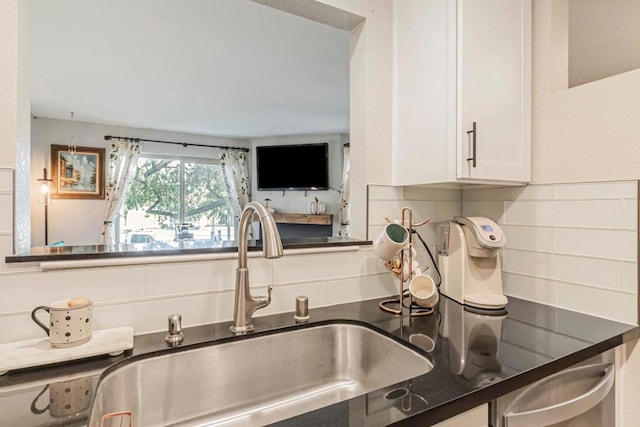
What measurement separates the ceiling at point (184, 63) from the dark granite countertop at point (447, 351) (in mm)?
1133

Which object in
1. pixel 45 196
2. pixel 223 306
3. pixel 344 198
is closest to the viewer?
pixel 223 306

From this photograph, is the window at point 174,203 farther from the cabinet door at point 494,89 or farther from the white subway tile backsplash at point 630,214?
the white subway tile backsplash at point 630,214

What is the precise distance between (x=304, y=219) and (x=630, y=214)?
4.30 meters

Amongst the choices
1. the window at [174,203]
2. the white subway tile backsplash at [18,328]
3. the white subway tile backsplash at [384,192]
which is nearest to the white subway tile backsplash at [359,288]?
the white subway tile backsplash at [384,192]

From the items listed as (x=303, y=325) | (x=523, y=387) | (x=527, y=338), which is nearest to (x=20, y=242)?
(x=303, y=325)

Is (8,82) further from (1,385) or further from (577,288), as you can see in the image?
(577,288)

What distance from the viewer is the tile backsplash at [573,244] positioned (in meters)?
1.03

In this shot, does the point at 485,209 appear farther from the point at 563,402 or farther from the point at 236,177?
the point at 236,177

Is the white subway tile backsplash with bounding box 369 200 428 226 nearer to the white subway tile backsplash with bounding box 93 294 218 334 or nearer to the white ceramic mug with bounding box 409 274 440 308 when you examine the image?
the white ceramic mug with bounding box 409 274 440 308

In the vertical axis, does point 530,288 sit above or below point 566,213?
below

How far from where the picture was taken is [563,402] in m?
0.80

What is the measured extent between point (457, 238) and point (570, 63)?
993 millimetres

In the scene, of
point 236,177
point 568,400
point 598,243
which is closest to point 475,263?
point 598,243

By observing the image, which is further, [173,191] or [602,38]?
[173,191]
